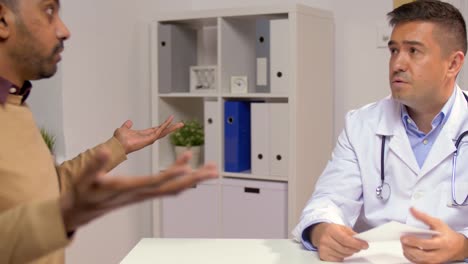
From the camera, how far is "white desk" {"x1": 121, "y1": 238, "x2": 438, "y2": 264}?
134 cm

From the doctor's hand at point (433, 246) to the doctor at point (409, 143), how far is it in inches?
8.6

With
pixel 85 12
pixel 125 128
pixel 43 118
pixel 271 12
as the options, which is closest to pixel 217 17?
pixel 271 12

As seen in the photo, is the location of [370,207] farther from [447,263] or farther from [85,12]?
[85,12]

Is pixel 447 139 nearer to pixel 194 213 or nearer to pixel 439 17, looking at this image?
pixel 439 17

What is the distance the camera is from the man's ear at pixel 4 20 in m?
1.10

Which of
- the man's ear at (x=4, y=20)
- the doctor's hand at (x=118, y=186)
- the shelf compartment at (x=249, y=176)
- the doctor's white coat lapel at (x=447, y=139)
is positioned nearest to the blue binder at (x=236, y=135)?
the shelf compartment at (x=249, y=176)

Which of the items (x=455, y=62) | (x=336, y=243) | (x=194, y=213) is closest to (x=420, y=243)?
(x=336, y=243)

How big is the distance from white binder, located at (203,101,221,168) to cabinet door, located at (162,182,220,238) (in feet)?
0.53

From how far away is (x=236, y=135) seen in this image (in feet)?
9.45

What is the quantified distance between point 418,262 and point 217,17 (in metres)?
1.91

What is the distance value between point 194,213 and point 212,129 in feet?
1.60

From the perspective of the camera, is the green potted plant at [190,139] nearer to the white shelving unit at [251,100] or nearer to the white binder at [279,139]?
the white shelving unit at [251,100]

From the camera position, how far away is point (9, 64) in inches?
44.6

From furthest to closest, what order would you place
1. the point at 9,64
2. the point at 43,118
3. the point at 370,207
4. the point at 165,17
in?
the point at 165,17, the point at 43,118, the point at 370,207, the point at 9,64
